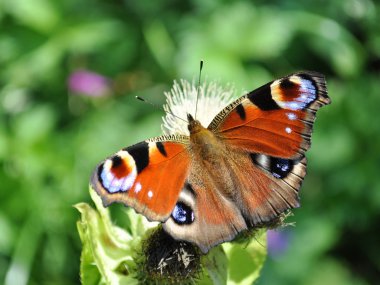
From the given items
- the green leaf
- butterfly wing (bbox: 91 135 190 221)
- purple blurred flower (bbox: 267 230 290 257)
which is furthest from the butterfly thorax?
purple blurred flower (bbox: 267 230 290 257)

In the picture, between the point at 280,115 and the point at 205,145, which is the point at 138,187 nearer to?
the point at 205,145

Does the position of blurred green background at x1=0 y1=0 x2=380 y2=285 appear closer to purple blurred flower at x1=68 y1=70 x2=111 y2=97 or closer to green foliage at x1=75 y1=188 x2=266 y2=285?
purple blurred flower at x1=68 y1=70 x2=111 y2=97

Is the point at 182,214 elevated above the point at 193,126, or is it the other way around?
the point at 193,126

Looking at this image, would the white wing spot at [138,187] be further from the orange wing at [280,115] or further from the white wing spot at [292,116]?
the white wing spot at [292,116]

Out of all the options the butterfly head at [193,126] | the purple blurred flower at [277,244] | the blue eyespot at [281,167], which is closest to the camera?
the blue eyespot at [281,167]

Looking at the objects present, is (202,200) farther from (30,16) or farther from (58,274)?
(30,16)

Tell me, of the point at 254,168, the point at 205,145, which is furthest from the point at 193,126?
the point at 254,168

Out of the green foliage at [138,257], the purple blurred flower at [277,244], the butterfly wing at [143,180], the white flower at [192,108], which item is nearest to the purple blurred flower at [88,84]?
the purple blurred flower at [277,244]

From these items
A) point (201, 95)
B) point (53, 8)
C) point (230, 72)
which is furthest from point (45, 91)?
point (201, 95)
